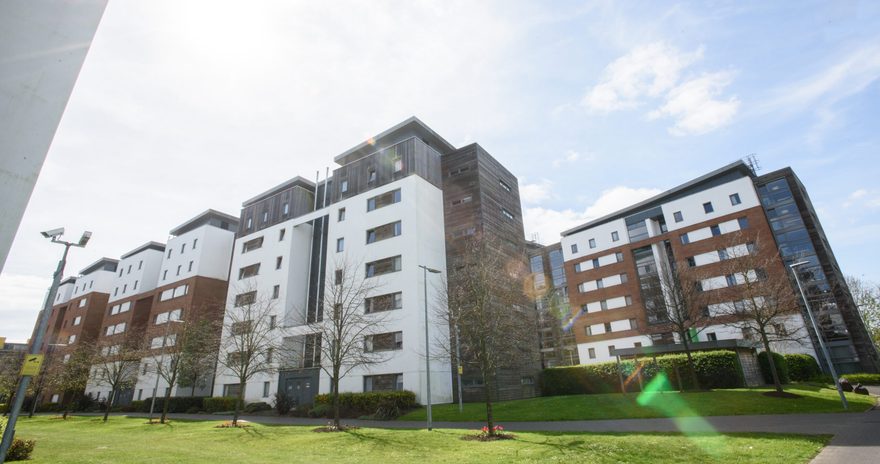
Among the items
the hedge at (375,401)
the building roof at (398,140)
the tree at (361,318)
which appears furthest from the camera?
the building roof at (398,140)

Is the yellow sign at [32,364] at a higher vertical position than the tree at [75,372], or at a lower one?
lower

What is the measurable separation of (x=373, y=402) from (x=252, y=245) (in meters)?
26.3

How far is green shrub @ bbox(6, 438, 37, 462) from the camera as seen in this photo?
12.6 meters

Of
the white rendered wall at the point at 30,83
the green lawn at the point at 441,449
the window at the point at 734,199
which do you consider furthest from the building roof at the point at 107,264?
the window at the point at 734,199

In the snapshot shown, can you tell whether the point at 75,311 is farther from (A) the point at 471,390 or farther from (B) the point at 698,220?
(B) the point at 698,220

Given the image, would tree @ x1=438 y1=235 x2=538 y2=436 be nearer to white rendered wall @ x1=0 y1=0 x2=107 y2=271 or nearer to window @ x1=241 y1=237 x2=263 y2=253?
white rendered wall @ x1=0 y1=0 x2=107 y2=271

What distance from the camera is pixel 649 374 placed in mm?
28562

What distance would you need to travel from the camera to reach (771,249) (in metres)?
40.2

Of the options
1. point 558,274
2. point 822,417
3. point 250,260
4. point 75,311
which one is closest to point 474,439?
point 822,417

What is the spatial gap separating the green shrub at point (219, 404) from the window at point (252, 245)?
15.4 meters

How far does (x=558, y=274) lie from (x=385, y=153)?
169 feet

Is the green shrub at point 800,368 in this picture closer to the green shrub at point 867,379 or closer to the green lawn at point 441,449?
the green shrub at point 867,379

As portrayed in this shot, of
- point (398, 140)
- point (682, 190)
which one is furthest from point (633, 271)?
point (398, 140)

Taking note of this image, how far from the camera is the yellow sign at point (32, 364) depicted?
10.4 metres
